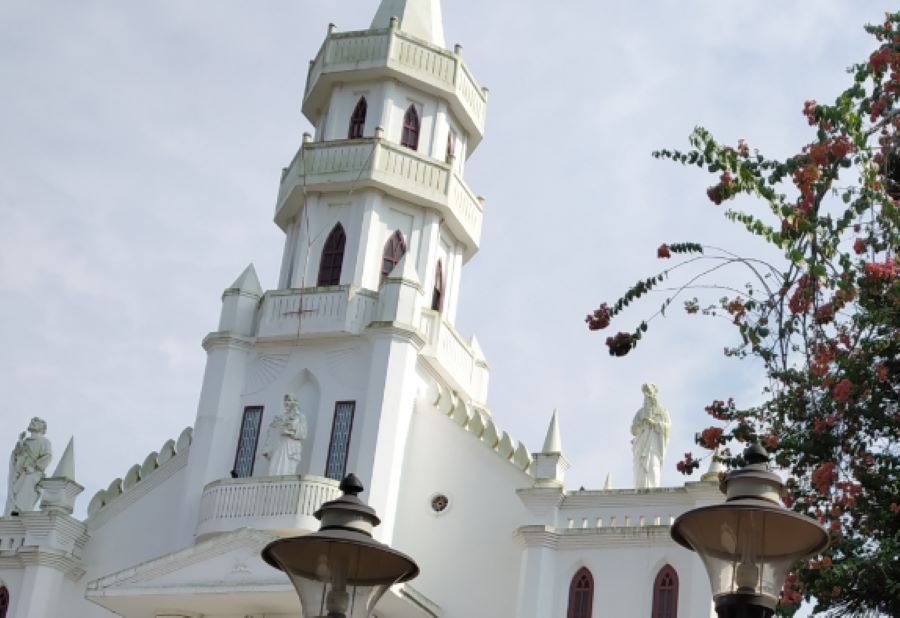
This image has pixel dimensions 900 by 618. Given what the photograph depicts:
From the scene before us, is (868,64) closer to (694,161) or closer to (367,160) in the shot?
(694,161)

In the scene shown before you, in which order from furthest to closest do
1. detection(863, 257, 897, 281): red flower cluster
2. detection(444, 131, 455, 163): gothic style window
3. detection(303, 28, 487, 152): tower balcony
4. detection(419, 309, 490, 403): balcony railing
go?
detection(444, 131, 455, 163): gothic style window
detection(303, 28, 487, 152): tower balcony
detection(419, 309, 490, 403): balcony railing
detection(863, 257, 897, 281): red flower cluster

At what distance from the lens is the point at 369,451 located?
104 feet

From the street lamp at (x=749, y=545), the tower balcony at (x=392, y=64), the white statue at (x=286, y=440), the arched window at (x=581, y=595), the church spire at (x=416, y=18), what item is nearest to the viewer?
the street lamp at (x=749, y=545)

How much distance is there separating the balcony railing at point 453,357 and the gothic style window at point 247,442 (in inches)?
152

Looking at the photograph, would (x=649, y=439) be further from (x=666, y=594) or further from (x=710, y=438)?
(x=710, y=438)

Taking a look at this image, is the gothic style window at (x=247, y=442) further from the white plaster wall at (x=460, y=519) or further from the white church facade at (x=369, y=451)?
the white plaster wall at (x=460, y=519)

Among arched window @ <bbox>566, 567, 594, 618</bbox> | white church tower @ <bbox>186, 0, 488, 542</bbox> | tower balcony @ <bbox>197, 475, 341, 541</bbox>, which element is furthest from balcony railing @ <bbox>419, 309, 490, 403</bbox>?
arched window @ <bbox>566, 567, 594, 618</bbox>

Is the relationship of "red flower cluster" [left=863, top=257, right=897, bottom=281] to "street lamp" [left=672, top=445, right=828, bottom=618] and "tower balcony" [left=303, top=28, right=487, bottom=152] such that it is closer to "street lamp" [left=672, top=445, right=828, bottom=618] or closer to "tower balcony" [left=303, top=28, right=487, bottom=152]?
"street lamp" [left=672, top=445, right=828, bottom=618]

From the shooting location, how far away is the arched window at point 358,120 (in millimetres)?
36562

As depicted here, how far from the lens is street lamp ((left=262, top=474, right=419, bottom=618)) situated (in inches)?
425

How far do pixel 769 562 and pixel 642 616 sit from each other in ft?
61.9

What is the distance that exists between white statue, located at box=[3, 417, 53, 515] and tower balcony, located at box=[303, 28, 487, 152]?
10234 mm

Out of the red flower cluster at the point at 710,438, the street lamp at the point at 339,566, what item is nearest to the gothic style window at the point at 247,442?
the red flower cluster at the point at 710,438

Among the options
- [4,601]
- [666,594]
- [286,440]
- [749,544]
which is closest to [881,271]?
[749,544]
